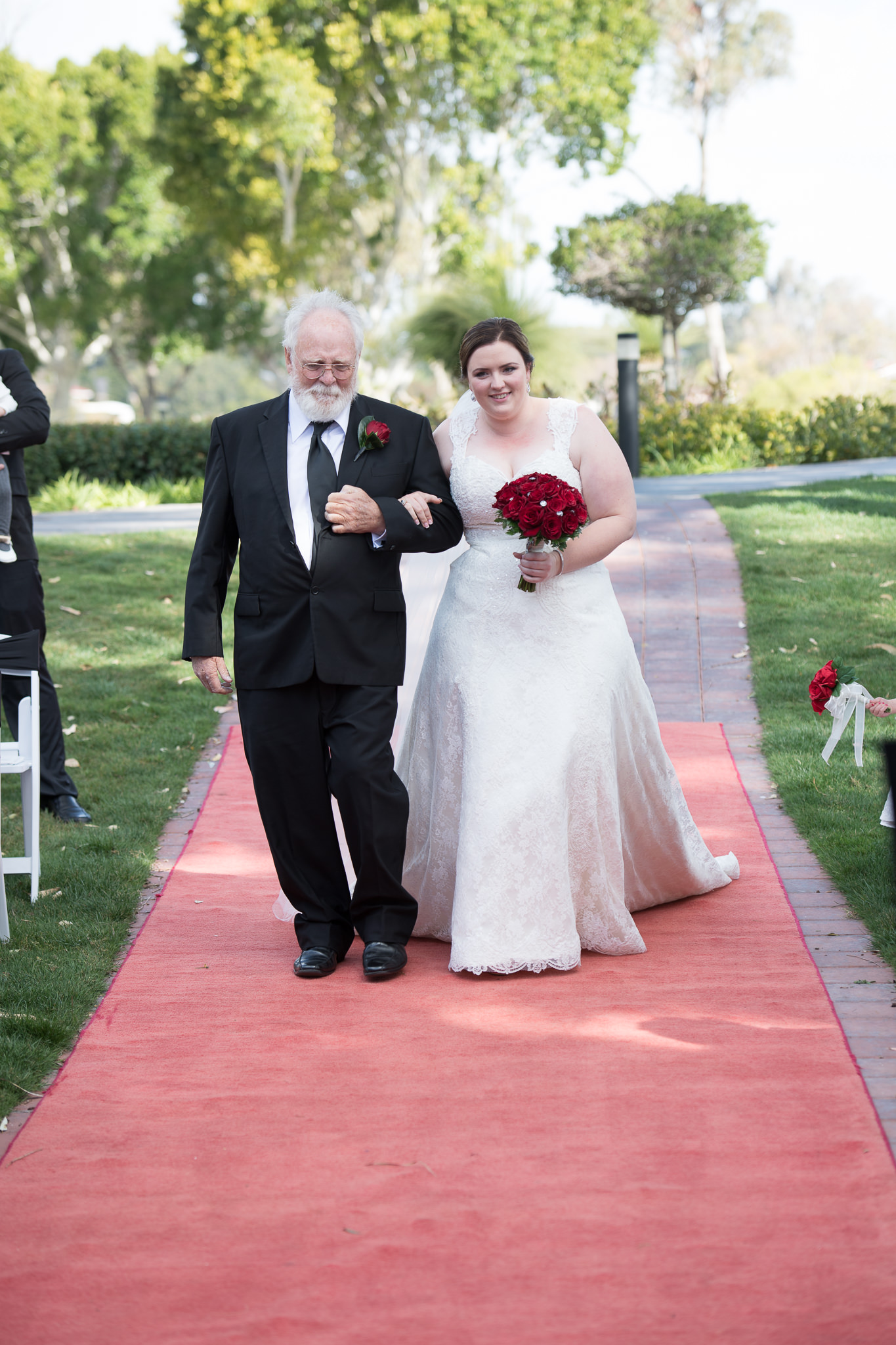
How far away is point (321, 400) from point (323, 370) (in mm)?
99

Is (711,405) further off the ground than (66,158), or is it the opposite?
(66,158)

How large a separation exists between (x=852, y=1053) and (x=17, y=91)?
34.2 meters

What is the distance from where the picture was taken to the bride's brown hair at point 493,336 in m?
4.52

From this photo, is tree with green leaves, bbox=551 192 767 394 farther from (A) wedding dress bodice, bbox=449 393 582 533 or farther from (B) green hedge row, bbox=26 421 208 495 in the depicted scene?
(A) wedding dress bodice, bbox=449 393 582 533

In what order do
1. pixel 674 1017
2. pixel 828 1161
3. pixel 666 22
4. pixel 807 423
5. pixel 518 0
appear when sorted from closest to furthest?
pixel 828 1161 → pixel 674 1017 → pixel 807 423 → pixel 518 0 → pixel 666 22

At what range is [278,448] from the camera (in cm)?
436

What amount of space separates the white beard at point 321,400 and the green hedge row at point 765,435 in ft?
42.0

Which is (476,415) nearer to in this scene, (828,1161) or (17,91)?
(828,1161)

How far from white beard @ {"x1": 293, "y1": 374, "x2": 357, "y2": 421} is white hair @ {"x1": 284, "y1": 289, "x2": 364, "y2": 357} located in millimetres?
146

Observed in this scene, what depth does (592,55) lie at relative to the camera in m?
25.6

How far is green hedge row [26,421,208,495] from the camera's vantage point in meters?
17.5

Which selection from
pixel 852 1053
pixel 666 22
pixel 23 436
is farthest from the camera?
pixel 666 22

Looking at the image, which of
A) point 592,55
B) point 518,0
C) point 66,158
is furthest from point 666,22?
point 66,158

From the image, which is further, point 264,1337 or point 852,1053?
point 852,1053
